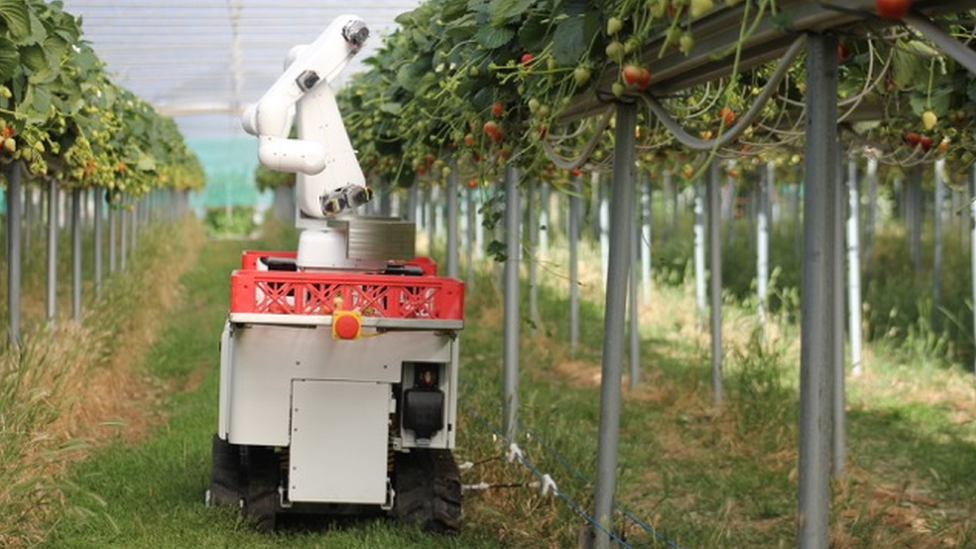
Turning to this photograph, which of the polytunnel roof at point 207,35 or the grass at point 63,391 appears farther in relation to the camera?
the polytunnel roof at point 207,35

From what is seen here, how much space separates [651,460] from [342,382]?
2.93 metres

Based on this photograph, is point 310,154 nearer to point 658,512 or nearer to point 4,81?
point 4,81

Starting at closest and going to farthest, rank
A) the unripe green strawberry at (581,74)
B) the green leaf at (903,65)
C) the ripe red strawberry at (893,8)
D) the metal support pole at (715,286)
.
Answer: the ripe red strawberry at (893,8) < the unripe green strawberry at (581,74) < the green leaf at (903,65) < the metal support pole at (715,286)

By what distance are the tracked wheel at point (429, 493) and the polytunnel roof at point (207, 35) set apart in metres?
4.40

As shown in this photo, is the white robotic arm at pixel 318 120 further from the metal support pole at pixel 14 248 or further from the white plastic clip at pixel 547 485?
the metal support pole at pixel 14 248

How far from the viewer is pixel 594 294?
16281 millimetres

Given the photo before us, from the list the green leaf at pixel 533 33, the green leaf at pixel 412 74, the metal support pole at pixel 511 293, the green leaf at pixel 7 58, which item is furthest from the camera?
the green leaf at pixel 412 74

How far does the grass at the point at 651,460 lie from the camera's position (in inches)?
235

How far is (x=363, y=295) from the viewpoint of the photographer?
18.7 ft

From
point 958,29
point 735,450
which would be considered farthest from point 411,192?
point 958,29

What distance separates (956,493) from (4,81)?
4750mm

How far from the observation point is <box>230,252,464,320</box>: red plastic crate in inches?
224

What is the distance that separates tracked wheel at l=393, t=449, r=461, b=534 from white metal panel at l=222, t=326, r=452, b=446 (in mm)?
491

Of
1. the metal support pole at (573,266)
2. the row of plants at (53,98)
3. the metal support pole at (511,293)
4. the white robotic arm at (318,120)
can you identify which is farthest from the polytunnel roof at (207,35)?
the white robotic arm at (318,120)
